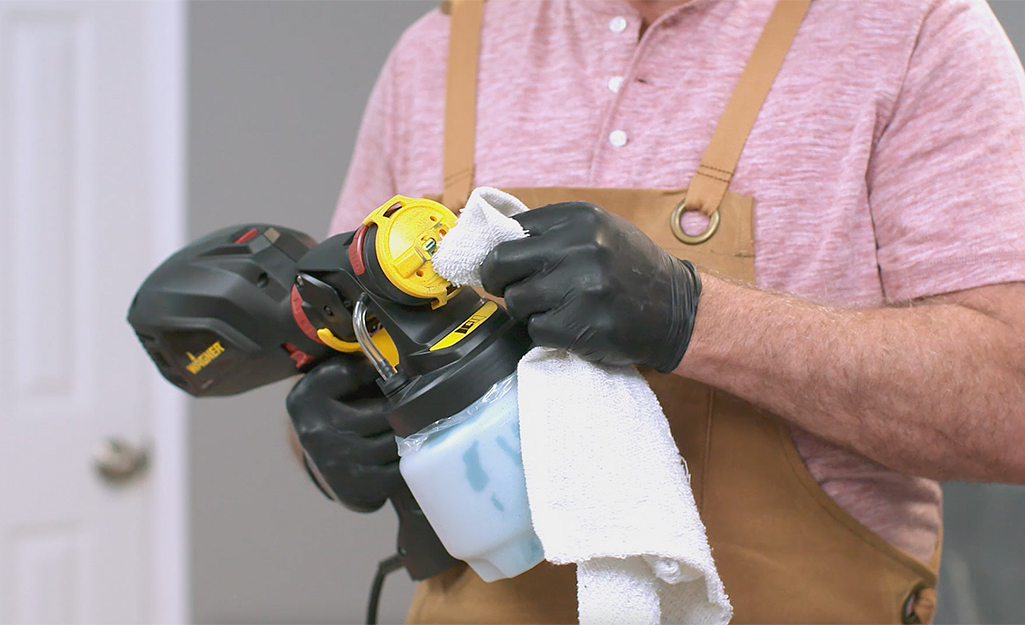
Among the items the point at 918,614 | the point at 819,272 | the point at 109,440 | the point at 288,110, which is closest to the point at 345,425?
the point at 819,272

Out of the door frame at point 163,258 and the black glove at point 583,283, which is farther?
the door frame at point 163,258

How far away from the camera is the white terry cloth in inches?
19.7

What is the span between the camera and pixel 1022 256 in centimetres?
62

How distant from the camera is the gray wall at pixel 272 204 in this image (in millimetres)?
1372

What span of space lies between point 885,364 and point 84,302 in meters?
1.37

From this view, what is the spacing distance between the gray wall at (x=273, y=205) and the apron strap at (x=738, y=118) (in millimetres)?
755

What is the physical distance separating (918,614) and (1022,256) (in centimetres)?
33

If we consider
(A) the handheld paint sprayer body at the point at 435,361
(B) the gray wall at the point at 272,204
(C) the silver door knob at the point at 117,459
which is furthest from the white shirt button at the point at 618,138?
(C) the silver door knob at the point at 117,459

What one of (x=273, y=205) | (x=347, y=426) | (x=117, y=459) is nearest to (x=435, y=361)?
(x=347, y=426)

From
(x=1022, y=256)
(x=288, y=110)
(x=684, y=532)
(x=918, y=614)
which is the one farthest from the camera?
(x=288, y=110)

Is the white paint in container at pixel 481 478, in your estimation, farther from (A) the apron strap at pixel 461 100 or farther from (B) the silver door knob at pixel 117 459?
(B) the silver door knob at pixel 117 459

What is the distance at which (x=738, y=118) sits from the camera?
2.36 feet

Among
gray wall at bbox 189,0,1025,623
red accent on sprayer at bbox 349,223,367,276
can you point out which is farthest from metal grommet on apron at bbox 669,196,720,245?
gray wall at bbox 189,0,1025,623

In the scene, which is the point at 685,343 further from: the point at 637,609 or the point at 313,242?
the point at 313,242
